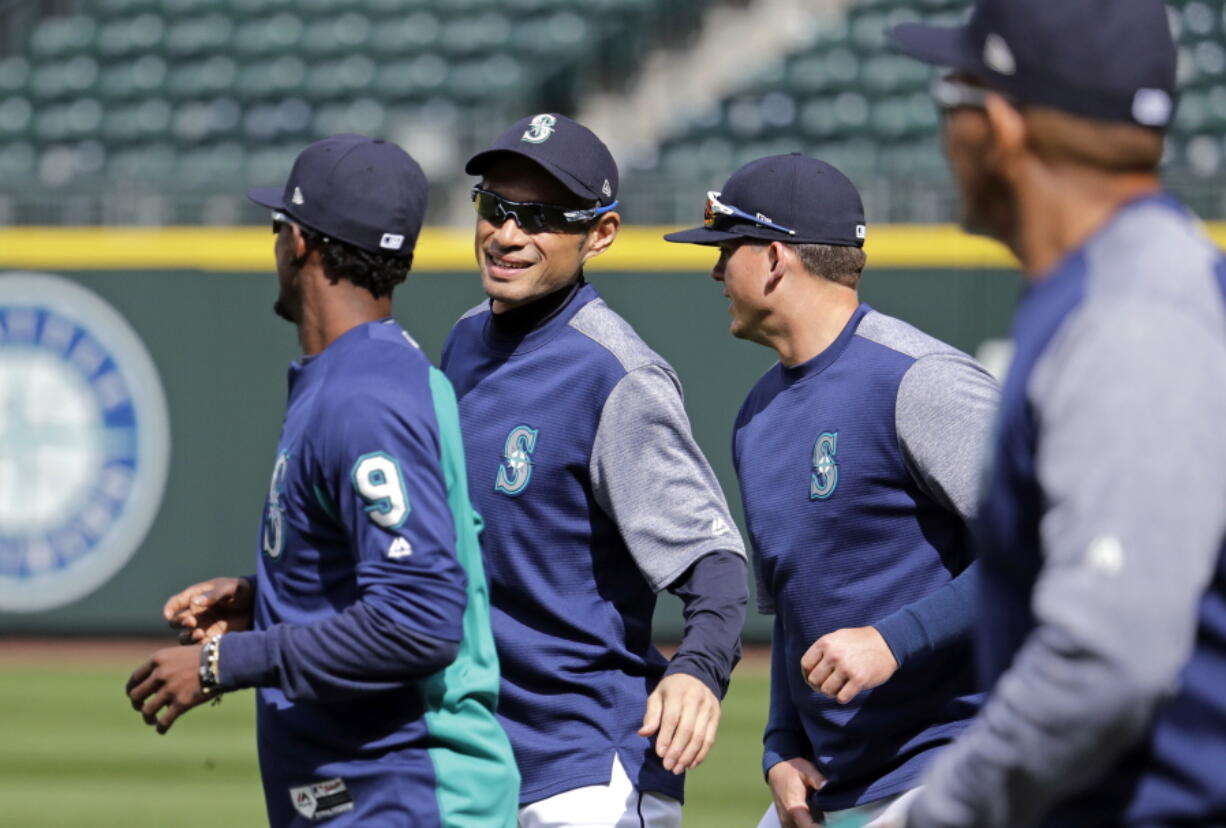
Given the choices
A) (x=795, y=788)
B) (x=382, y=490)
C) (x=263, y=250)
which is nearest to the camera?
(x=382, y=490)

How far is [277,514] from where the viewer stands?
3109mm

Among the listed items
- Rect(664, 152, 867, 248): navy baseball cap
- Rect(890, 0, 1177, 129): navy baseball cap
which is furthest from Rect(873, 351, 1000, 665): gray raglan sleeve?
Rect(890, 0, 1177, 129): navy baseball cap

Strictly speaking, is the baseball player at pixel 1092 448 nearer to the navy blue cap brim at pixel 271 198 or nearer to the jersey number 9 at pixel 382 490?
the jersey number 9 at pixel 382 490

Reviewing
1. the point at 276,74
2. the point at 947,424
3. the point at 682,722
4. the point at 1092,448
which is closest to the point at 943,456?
the point at 947,424

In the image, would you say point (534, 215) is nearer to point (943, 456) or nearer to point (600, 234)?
point (600, 234)

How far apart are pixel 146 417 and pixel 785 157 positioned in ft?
24.5

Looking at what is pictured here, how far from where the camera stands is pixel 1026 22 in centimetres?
193

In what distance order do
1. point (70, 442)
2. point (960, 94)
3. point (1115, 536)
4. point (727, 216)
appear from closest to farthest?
point (1115, 536) → point (960, 94) → point (727, 216) → point (70, 442)

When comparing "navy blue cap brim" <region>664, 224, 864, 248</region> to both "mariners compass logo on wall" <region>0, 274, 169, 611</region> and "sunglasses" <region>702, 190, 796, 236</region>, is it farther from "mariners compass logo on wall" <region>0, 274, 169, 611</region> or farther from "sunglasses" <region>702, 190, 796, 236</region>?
A: "mariners compass logo on wall" <region>0, 274, 169, 611</region>

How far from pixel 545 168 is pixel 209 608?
48.1 inches

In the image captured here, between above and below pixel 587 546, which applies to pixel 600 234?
above

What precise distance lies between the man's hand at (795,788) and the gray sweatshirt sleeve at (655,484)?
50 centimetres

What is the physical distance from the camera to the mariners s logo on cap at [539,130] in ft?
13.1

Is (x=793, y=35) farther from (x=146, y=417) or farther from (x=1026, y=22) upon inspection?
(x=1026, y=22)
